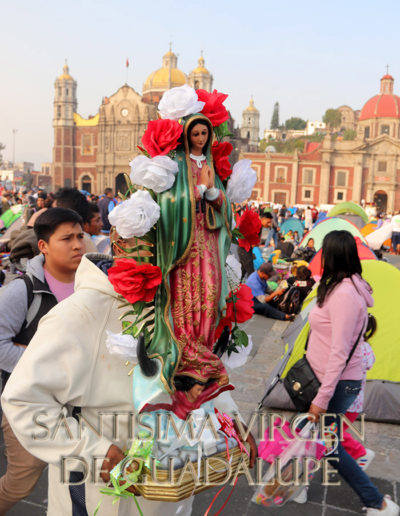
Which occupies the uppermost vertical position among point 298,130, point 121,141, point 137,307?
point 298,130

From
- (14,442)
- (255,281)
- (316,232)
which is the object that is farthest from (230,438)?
(316,232)

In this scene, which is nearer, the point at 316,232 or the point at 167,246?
the point at 167,246

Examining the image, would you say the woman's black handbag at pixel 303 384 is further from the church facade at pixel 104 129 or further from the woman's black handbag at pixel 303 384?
the church facade at pixel 104 129

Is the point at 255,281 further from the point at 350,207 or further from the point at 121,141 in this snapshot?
the point at 121,141

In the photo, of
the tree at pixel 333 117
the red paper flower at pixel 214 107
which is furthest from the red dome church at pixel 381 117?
the red paper flower at pixel 214 107

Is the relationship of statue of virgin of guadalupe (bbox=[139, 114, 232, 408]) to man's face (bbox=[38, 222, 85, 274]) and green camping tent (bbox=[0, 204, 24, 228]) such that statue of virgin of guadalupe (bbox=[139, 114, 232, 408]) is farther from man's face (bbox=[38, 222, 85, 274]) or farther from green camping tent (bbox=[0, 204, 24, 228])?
green camping tent (bbox=[0, 204, 24, 228])

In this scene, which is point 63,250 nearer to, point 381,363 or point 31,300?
point 31,300

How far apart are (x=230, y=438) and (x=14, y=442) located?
107cm

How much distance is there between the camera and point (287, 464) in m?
2.75

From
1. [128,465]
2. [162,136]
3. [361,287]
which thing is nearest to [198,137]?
[162,136]

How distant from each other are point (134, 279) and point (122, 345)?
0.22 metres

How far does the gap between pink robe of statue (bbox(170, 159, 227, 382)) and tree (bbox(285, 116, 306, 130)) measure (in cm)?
12219

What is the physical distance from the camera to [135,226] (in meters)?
1.51

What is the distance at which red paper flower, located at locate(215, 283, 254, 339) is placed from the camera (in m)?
1.82
